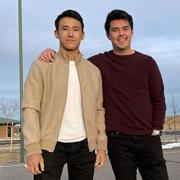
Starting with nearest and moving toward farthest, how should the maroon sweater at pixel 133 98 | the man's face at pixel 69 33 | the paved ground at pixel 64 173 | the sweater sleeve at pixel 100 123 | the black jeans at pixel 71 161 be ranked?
the black jeans at pixel 71 161, the man's face at pixel 69 33, the sweater sleeve at pixel 100 123, the maroon sweater at pixel 133 98, the paved ground at pixel 64 173

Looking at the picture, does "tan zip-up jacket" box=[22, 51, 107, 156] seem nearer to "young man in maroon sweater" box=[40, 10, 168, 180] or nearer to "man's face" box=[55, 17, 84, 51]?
"man's face" box=[55, 17, 84, 51]

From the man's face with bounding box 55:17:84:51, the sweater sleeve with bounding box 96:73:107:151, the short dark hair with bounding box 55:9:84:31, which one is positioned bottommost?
the sweater sleeve with bounding box 96:73:107:151

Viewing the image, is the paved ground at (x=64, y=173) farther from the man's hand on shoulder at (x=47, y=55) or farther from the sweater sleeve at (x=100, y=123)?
the man's hand on shoulder at (x=47, y=55)

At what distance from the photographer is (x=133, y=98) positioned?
149 inches

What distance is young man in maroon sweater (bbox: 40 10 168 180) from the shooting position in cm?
380

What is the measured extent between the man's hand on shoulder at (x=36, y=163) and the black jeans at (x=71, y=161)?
6cm

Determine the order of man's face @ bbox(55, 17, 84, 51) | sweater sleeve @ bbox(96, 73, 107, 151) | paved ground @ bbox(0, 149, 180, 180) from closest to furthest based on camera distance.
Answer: man's face @ bbox(55, 17, 84, 51) → sweater sleeve @ bbox(96, 73, 107, 151) → paved ground @ bbox(0, 149, 180, 180)

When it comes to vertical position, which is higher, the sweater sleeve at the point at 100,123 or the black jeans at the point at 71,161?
the sweater sleeve at the point at 100,123

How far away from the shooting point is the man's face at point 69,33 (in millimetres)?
3518

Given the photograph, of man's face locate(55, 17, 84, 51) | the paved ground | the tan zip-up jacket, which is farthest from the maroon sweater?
the paved ground

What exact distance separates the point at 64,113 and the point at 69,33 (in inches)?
25.2

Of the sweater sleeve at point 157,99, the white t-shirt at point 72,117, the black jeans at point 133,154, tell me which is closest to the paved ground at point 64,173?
the black jeans at point 133,154

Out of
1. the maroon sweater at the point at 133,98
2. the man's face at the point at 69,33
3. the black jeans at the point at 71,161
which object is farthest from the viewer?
the maroon sweater at the point at 133,98

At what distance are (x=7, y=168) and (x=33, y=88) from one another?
294 inches
